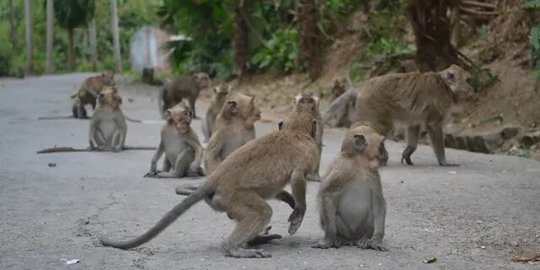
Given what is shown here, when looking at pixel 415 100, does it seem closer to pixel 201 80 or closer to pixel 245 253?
pixel 245 253

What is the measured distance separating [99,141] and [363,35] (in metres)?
12.0

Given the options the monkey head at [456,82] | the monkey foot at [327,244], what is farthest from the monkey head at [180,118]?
the monkey foot at [327,244]

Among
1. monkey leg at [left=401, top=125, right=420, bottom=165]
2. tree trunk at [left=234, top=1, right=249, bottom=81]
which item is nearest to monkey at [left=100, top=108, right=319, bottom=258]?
monkey leg at [left=401, top=125, right=420, bottom=165]

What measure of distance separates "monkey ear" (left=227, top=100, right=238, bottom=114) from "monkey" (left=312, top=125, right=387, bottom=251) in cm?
372

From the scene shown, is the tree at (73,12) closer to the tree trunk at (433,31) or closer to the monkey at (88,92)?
the monkey at (88,92)

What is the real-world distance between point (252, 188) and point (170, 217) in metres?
0.63

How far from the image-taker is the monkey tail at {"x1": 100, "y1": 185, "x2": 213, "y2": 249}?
6227mm

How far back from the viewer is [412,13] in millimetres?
17484

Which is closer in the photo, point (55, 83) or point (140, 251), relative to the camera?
point (140, 251)

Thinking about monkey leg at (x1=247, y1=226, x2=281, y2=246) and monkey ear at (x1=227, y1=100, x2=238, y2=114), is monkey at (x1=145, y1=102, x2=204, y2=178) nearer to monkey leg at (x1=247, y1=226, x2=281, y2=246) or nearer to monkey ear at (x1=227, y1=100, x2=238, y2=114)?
monkey ear at (x1=227, y1=100, x2=238, y2=114)

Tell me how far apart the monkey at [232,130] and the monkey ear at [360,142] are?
373 centimetres

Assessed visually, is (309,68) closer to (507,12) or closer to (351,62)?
(351,62)

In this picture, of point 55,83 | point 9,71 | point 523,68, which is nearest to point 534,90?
point 523,68

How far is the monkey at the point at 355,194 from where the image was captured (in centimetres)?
650
